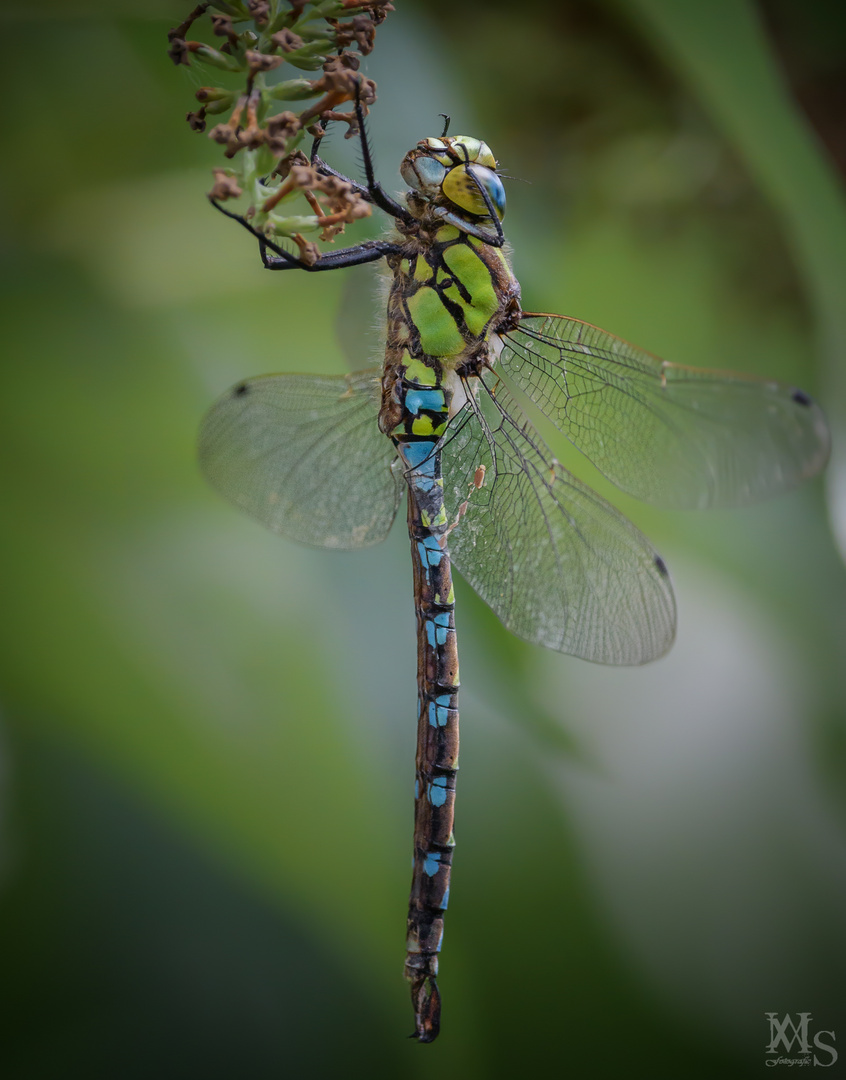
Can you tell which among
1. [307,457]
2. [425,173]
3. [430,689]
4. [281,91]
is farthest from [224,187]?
[430,689]

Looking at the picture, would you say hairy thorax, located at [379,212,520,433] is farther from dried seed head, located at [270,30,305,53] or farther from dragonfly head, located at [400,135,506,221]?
dried seed head, located at [270,30,305,53]

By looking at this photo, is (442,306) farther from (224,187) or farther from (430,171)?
(224,187)

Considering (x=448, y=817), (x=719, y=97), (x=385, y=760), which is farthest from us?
(x=719, y=97)

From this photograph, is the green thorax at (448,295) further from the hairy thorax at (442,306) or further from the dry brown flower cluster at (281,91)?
the dry brown flower cluster at (281,91)

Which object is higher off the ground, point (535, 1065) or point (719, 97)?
point (719, 97)

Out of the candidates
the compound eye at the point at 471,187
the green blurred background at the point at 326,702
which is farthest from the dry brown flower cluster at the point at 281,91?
the green blurred background at the point at 326,702

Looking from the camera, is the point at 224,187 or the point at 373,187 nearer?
the point at 224,187

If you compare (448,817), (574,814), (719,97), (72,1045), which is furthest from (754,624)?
(72,1045)

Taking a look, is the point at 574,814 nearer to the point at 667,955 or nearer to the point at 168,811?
the point at 667,955
